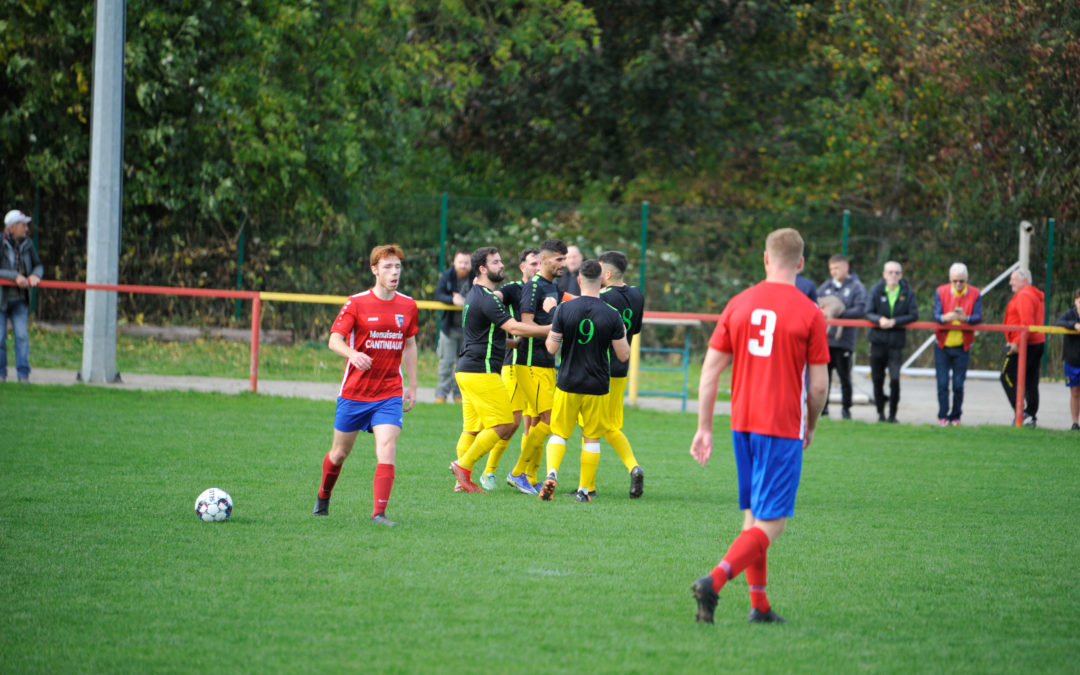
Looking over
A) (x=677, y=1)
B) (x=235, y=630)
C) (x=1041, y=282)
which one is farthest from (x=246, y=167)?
(x=235, y=630)

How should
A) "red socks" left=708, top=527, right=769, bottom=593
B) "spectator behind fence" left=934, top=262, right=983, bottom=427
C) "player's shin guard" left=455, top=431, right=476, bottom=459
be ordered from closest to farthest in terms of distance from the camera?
"red socks" left=708, top=527, right=769, bottom=593
"player's shin guard" left=455, top=431, right=476, bottom=459
"spectator behind fence" left=934, top=262, right=983, bottom=427

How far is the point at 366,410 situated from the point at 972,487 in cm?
572

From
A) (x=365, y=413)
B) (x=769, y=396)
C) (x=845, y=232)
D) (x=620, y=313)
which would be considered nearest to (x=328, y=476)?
(x=365, y=413)

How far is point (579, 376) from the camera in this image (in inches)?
362

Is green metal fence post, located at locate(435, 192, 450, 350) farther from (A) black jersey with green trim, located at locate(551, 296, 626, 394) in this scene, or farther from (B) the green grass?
(A) black jersey with green trim, located at locate(551, 296, 626, 394)

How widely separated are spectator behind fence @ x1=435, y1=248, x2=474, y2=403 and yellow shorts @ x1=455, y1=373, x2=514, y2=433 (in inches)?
219

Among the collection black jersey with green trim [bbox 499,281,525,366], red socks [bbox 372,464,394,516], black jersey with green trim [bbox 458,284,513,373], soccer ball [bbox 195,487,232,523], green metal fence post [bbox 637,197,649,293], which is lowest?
soccer ball [bbox 195,487,232,523]

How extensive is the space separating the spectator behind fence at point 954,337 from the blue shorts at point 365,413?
9264mm

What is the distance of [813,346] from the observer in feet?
18.4

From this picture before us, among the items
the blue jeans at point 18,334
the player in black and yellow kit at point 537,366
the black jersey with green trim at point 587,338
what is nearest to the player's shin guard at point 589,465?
the black jersey with green trim at point 587,338

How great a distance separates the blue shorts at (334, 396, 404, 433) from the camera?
781 cm

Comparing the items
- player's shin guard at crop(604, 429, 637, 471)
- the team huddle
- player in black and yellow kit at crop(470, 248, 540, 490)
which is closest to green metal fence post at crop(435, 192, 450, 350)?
the team huddle

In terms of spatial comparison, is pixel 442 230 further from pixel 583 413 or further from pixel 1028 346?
pixel 583 413

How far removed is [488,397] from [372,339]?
1909mm
